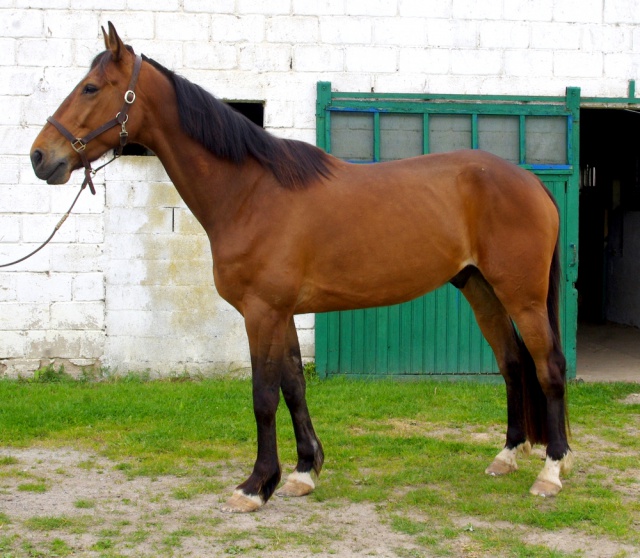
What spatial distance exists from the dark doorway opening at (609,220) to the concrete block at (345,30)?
14.3 feet

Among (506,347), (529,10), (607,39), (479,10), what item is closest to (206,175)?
(506,347)

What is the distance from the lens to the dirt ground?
3.29m

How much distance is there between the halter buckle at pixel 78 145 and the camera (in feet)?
12.1

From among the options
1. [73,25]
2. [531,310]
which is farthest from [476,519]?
[73,25]

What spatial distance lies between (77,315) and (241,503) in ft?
12.1

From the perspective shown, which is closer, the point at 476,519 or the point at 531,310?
the point at 476,519

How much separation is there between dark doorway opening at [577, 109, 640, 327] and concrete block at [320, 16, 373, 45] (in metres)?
4.35

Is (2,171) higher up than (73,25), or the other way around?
Answer: (73,25)

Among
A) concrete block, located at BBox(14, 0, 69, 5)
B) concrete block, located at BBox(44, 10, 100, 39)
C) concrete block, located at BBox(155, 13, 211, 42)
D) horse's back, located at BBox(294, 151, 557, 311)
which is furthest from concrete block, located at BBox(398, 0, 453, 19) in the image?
horse's back, located at BBox(294, 151, 557, 311)

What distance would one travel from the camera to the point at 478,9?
274 inches

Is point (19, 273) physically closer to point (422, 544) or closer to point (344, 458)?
point (344, 458)

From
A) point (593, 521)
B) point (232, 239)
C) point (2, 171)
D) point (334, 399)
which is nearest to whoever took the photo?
point (593, 521)

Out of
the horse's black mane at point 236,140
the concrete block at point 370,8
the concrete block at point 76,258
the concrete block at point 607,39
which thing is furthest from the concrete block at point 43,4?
the concrete block at point 607,39

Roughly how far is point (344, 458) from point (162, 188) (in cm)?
332
